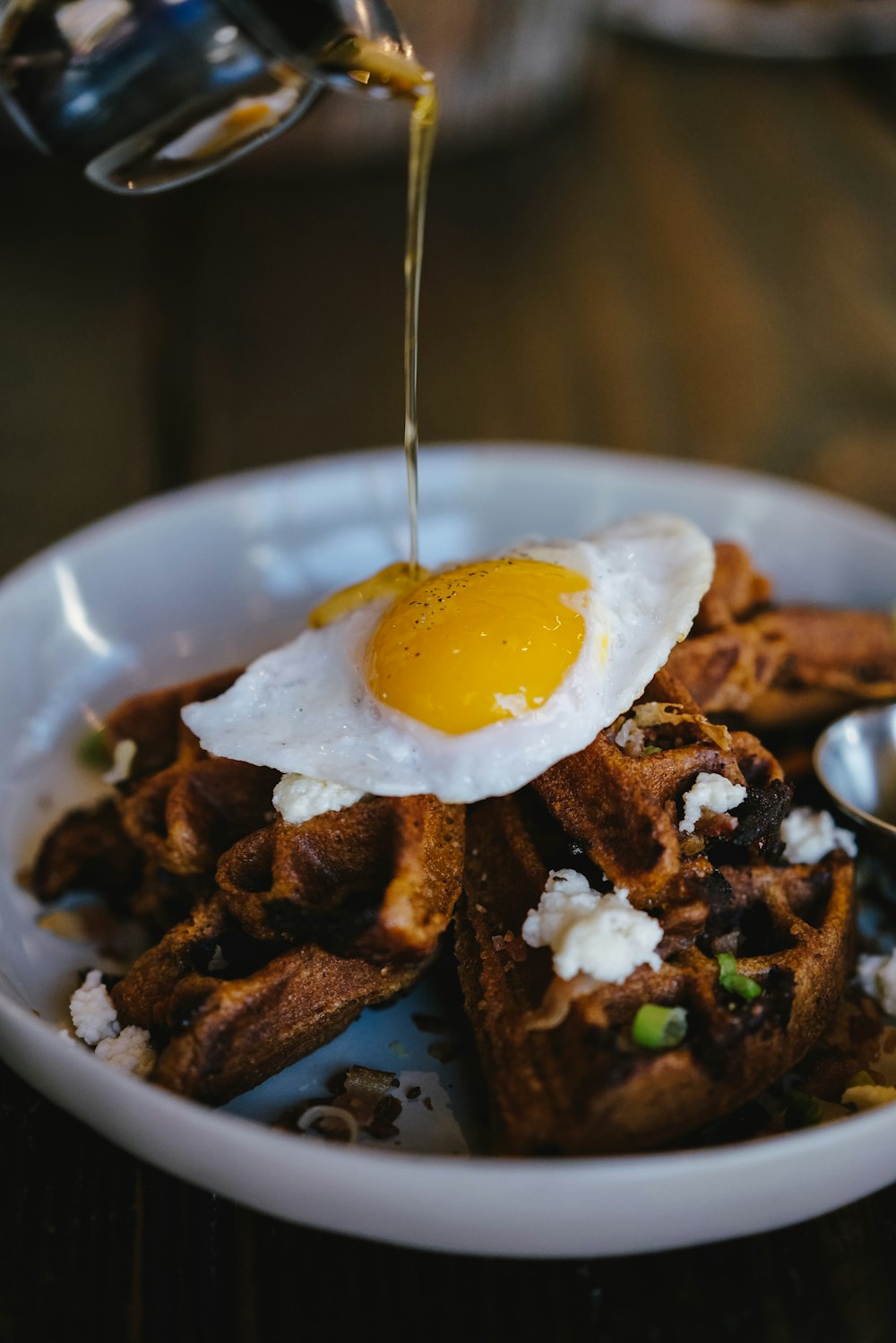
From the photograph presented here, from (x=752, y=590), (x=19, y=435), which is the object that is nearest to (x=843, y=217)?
(x=752, y=590)

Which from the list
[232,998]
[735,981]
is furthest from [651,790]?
[232,998]

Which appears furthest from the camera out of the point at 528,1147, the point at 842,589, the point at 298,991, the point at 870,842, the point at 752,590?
the point at 842,589

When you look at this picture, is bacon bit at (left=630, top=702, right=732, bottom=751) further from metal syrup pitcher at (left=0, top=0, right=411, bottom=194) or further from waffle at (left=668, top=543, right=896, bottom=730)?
metal syrup pitcher at (left=0, top=0, right=411, bottom=194)

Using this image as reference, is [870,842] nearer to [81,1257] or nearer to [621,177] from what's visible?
[81,1257]

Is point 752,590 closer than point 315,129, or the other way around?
point 752,590

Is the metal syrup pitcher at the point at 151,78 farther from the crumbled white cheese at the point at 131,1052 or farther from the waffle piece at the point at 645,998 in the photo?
the crumbled white cheese at the point at 131,1052

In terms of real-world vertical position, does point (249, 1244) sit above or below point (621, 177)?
below
